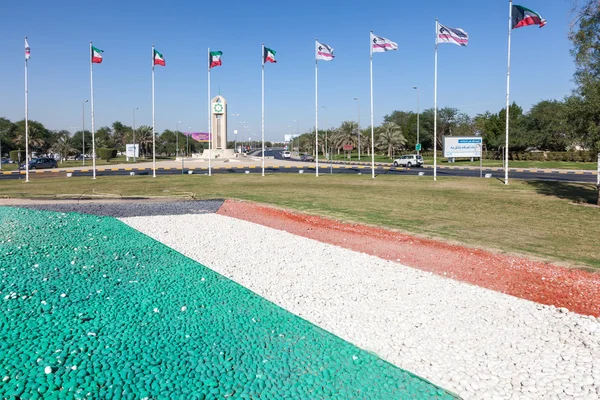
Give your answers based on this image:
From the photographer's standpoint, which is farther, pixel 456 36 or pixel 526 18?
pixel 456 36

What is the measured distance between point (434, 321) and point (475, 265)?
3660mm

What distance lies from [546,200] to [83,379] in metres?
21.6

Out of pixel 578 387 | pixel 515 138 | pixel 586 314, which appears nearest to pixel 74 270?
pixel 578 387

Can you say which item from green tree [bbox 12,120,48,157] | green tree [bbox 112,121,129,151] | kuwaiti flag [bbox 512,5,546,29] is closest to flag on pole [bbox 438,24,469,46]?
kuwaiti flag [bbox 512,5,546,29]

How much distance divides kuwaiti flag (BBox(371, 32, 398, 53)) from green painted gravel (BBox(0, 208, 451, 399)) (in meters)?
23.1

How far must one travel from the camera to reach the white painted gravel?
17.2 feet

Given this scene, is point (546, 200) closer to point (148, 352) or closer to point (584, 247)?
point (584, 247)

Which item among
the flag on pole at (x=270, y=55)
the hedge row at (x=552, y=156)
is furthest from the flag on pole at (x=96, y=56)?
the hedge row at (x=552, y=156)

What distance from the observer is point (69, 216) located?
15.9 metres

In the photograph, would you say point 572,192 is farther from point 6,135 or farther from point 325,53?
point 6,135

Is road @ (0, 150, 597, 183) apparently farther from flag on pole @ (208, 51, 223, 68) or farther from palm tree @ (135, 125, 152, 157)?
palm tree @ (135, 125, 152, 157)

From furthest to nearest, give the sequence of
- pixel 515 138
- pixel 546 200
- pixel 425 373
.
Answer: pixel 515 138 < pixel 546 200 < pixel 425 373

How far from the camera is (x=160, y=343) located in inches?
232

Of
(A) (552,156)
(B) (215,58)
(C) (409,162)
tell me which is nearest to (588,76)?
(B) (215,58)
